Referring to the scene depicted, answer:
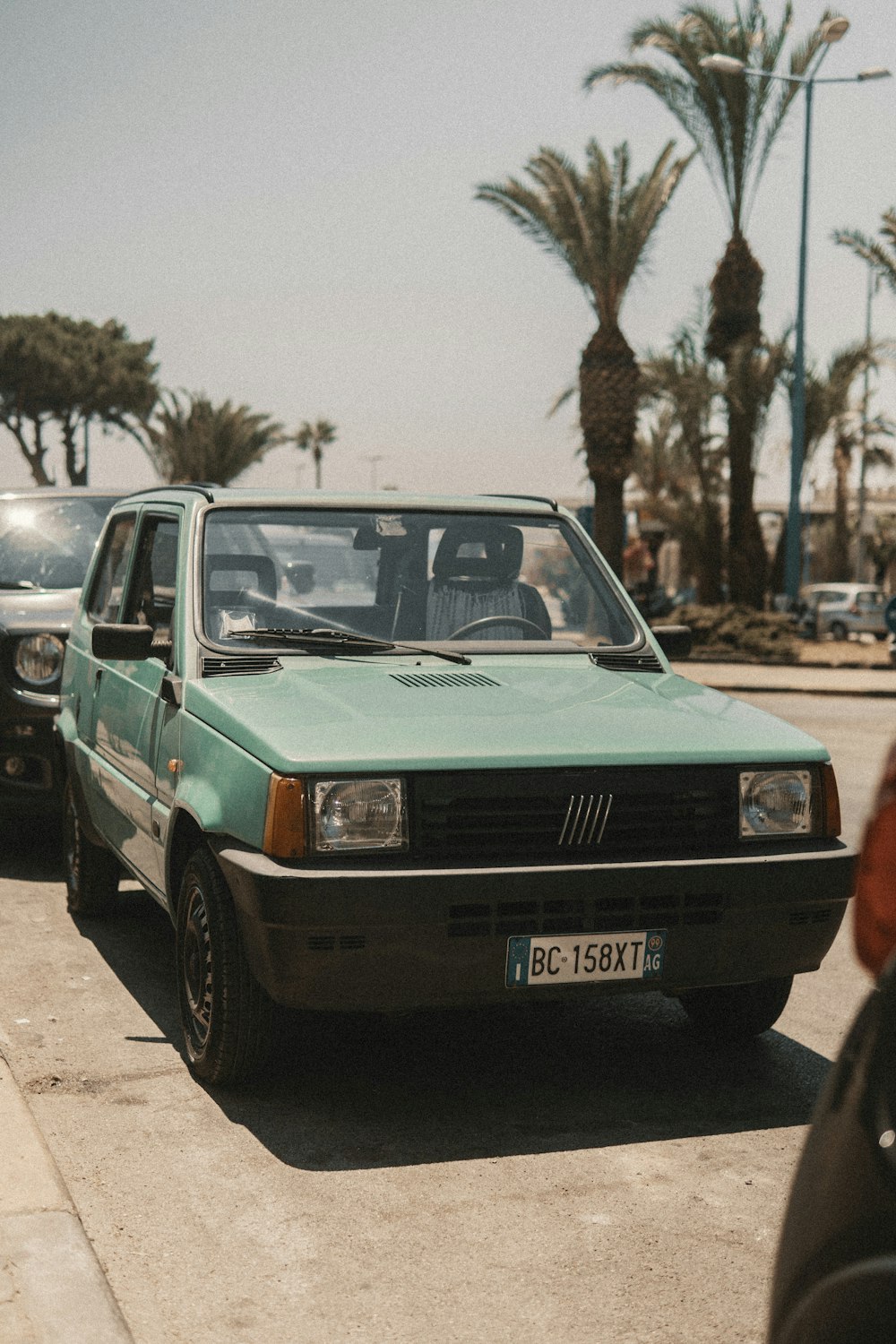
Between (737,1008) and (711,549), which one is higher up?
(711,549)

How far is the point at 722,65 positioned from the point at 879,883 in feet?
88.9

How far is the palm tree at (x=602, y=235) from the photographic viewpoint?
2817cm

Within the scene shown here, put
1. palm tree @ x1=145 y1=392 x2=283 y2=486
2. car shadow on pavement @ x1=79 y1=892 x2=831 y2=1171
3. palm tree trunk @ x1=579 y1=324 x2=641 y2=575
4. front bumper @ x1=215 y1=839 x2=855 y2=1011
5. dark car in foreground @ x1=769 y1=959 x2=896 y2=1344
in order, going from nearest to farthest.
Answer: dark car in foreground @ x1=769 y1=959 x2=896 y2=1344
front bumper @ x1=215 y1=839 x2=855 y2=1011
car shadow on pavement @ x1=79 y1=892 x2=831 y2=1171
palm tree trunk @ x1=579 y1=324 x2=641 y2=575
palm tree @ x1=145 y1=392 x2=283 y2=486

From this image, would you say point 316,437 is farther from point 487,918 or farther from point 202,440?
point 487,918

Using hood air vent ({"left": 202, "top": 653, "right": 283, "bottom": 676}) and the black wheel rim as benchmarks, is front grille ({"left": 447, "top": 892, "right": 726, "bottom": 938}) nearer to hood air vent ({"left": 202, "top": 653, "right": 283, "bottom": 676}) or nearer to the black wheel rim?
the black wheel rim

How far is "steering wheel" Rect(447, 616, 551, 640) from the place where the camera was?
17.9ft

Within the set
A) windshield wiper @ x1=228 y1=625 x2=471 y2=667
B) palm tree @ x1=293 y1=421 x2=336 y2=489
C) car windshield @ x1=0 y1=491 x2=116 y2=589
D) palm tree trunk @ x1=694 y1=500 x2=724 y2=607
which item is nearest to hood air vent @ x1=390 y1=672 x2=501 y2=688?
windshield wiper @ x1=228 y1=625 x2=471 y2=667

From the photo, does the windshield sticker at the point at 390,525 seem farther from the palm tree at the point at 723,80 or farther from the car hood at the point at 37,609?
the palm tree at the point at 723,80

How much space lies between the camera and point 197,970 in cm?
462

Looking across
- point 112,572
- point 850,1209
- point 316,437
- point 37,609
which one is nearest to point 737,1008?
point 112,572

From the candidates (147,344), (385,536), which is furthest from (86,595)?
(147,344)

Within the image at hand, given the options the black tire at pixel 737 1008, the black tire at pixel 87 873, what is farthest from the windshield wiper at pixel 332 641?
the black tire at pixel 87 873

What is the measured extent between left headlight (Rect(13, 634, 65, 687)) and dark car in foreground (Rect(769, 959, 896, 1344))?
20.7ft

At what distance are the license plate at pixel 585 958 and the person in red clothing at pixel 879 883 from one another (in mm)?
2239
